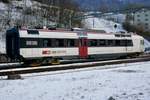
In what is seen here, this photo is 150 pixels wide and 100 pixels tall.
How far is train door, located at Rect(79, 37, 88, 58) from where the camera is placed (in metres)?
32.4

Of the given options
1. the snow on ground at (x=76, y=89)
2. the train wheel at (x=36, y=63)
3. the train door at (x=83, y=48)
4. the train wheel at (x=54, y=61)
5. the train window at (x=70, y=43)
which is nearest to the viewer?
the snow on ground at (x=76, y=89)

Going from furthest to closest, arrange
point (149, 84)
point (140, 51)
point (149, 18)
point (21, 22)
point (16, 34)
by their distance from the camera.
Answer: point (149, 18) < point (21, 22) < point (140, 51) < point (16, 34) < point (149, 84)

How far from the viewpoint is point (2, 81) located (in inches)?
681

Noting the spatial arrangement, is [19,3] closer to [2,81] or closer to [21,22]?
[21,22]

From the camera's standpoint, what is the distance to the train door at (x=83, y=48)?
3238cm

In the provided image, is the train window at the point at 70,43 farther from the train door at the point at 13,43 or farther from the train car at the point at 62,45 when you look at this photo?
the train door at the point at 13,43

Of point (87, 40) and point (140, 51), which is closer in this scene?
point (87, 40)

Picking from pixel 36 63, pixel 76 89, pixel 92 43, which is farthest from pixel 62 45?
pixel 76 89

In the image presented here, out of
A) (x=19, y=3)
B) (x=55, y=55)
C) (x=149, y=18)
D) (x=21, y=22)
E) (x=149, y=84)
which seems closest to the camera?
(x=149, y=84)

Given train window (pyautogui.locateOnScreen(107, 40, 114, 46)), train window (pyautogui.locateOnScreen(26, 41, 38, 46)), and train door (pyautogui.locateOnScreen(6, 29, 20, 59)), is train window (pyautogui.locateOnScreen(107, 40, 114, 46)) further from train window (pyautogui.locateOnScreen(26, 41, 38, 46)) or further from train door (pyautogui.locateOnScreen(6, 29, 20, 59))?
train door (pyautogui.locateOnScreen(6, 29, 20, 59))

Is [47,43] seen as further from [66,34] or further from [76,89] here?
[76,89]

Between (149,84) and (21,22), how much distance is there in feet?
129

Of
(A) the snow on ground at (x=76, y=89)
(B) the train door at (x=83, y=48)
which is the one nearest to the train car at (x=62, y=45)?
(B) the train door at (x=83, y=48)

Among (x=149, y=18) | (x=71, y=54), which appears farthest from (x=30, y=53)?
(x=149, y=18)
